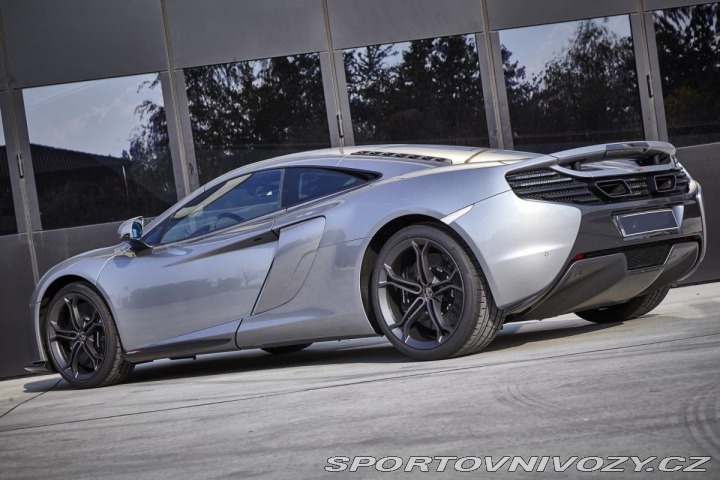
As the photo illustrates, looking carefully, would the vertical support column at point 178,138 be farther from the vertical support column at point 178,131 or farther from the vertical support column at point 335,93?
the vertical support column at point 335,93

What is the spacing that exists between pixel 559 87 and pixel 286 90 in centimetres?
290

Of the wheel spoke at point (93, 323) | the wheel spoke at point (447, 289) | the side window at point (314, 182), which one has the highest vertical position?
the side window at point (314, 182)

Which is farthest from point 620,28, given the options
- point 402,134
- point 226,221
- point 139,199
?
point 226,221

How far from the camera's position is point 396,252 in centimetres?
548

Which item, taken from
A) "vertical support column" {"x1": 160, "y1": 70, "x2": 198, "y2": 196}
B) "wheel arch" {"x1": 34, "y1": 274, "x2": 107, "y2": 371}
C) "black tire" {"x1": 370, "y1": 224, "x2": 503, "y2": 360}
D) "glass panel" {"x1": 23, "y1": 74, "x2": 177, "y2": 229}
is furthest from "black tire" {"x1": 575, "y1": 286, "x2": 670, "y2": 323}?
"glass panel" {"x1": 23, "y1": 74, "x2": 177, "y2": 229}

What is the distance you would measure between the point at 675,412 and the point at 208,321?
3.59 meters

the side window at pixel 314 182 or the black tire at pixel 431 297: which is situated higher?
the side window at pixel 314 182

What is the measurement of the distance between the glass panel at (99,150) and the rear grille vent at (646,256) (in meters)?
6.19

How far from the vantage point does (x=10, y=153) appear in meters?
10.4

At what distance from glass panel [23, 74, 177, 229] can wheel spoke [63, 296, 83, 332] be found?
3.55 meters

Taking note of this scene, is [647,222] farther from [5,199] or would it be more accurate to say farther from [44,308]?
[5,199]

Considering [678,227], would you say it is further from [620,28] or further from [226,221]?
[620,28]

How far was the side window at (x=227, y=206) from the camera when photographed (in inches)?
245

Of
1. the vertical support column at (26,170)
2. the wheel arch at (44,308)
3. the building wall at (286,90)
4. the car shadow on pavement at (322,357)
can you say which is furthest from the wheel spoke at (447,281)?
the vertical support column at (26,170)
